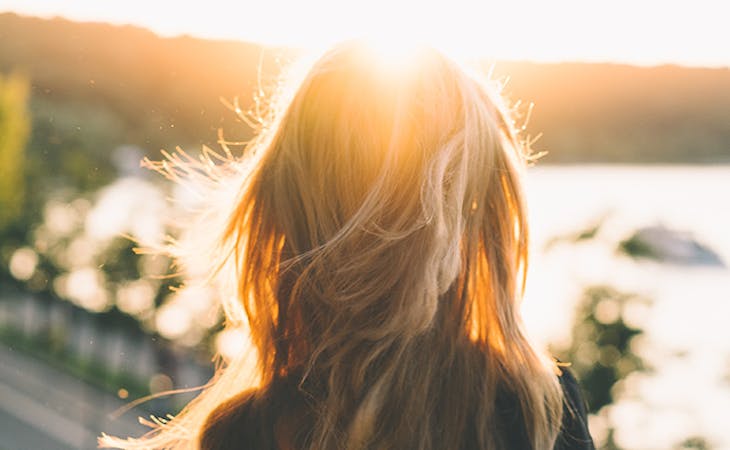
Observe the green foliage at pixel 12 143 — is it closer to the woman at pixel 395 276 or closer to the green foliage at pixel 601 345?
Answer: the green foliage at pixel 601 345

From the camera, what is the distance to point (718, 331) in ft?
10.3

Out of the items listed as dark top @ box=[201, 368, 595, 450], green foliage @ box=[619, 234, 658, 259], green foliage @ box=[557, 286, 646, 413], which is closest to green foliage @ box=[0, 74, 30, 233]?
green foliage @ box=[557, 286, 646, 413]

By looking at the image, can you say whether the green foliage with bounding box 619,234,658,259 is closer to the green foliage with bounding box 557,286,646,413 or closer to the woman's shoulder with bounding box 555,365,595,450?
the green foliage with bounding box 557,286,646,413

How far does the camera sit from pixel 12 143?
7844 millimetres

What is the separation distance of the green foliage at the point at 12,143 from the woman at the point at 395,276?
19.8 feet

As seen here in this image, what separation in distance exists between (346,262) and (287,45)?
3.13ft

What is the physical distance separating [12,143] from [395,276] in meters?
7.73

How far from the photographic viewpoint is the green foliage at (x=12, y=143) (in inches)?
259

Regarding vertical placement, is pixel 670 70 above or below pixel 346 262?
above

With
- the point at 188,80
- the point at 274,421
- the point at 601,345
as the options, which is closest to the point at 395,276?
the point at 274,421

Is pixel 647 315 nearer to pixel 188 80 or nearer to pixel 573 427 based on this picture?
pixel 573 427

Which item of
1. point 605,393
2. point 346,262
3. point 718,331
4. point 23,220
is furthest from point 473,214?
point 23,220

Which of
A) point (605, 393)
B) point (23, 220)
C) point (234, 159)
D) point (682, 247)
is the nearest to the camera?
point (234, 159)

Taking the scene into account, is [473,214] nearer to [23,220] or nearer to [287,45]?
[287,45]
